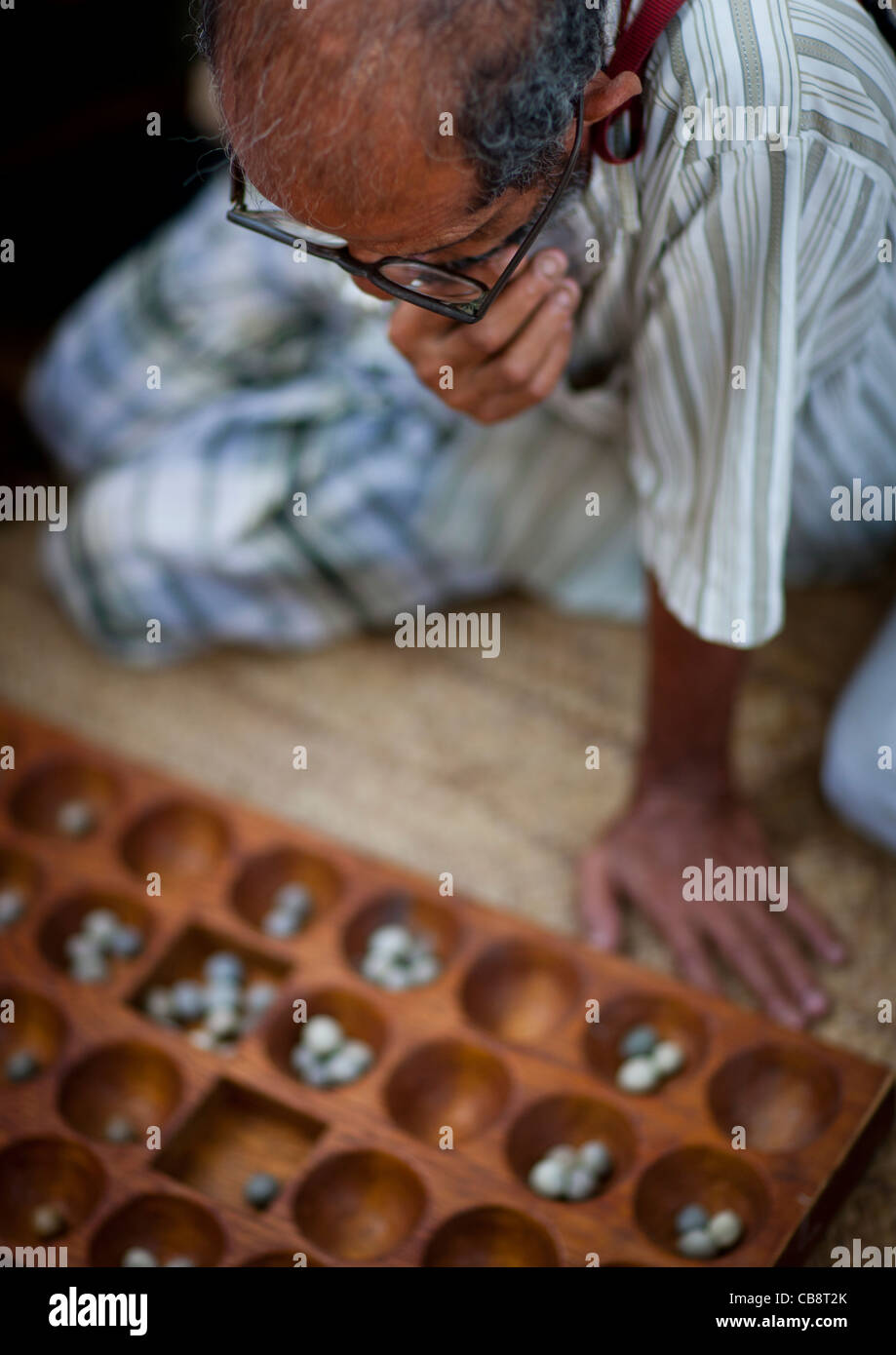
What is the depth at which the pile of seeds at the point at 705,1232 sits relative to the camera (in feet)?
3.15

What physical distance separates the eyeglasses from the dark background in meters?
1.03

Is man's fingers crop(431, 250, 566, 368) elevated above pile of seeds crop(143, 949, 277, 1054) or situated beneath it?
elevated above

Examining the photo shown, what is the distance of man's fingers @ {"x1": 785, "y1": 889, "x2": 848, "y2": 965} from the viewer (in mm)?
1170

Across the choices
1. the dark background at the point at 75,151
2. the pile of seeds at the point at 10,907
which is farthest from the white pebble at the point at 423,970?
the dark background at the point at 75,151

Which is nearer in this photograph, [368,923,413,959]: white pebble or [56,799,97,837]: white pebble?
[368,923,413,959]: white pebble

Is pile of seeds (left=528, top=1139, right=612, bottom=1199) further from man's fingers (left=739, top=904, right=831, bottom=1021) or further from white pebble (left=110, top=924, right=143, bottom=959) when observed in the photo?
white pebble (left=110, top=924, right=143, bottom=959)

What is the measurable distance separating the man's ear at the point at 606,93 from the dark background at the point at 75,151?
3.78 feet

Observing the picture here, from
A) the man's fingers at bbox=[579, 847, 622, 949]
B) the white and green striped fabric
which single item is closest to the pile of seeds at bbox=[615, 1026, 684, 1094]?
the man's fingers at bbox=[579, 847, 622, 949]

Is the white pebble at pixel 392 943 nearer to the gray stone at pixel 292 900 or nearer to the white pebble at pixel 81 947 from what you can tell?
the gray stone at pixel 292 900

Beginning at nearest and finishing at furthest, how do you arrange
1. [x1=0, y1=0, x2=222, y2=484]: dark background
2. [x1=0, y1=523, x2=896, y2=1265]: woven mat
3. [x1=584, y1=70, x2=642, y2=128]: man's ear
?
[x1=584, y1=70, x2=642, y2=128]: man's ear → [x1=0, y1=523, x2=896, y2=1265]: woven mat → [x1=0, y1=0, x2=222, y2=484]: dark background

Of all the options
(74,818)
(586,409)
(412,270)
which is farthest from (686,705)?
(74,818)

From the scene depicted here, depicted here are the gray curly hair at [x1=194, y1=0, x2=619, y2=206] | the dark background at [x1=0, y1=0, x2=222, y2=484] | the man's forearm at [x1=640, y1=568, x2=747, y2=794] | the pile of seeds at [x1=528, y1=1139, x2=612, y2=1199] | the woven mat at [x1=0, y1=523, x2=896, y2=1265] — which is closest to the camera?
the gray curly hair at [x1=194, y1=0, x2=619, y2=206]

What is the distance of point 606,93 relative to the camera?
80cm

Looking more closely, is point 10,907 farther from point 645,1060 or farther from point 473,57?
point 473,57
